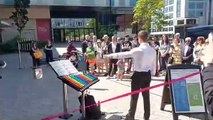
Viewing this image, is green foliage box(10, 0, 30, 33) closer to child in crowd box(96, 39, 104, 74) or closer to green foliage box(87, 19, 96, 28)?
green foliage box(87, 19, 96, 28)

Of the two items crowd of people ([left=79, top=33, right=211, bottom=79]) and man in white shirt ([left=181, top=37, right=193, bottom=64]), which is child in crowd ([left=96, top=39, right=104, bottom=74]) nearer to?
crowd of people ([left=79, top=33, right=211, bottom=79])

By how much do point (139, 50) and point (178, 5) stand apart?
191 ft

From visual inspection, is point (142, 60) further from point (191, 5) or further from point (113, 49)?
point (191, 5)

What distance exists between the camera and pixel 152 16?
1432 inches

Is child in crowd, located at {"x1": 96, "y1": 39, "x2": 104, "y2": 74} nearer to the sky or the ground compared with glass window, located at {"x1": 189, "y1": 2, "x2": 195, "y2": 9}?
nearer to the ground

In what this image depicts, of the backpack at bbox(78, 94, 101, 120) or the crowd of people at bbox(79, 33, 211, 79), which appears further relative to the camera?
the crowd of people at bbox(79, 33, 211, 79)

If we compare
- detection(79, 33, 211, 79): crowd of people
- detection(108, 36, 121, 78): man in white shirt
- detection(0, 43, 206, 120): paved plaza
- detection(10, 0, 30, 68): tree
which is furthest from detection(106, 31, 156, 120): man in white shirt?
detection(10, 0, 30, 68): tree

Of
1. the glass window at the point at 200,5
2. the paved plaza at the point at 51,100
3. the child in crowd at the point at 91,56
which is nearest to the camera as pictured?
the paved plaza at the point at 51,100

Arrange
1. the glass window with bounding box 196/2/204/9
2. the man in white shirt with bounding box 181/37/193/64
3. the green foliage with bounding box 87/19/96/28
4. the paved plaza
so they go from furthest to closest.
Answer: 1. the glass window with bounding box 196/2/204/9
2. the green foliage with bounding box 87/19/96/28
3. the man in white shirt with bounding box 181/37/193/64
4. the paved plaza

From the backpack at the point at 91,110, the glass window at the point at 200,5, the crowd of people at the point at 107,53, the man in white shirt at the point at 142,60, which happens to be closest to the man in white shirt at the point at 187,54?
the crowd of people at the point at 107,53

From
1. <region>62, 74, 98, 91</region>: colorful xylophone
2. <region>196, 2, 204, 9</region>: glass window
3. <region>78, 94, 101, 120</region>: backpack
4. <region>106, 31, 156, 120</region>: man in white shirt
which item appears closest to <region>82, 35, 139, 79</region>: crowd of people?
<region>78, 94, 101, 120</region>: backpack

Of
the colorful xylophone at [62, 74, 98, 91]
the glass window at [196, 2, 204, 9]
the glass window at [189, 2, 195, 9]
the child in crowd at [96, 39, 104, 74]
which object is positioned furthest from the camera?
the glass window at [196, 2, 204, 9]

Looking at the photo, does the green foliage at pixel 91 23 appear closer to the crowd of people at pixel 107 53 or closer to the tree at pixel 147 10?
the tree at pixel 147 10

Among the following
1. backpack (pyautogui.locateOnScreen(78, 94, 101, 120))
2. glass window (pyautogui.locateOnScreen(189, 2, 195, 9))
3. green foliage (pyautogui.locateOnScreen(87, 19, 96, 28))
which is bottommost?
backpack (pyautogui.locateOnScreen(78, 94, 101, 120))
